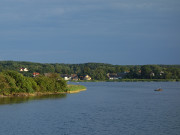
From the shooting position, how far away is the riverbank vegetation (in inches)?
3007

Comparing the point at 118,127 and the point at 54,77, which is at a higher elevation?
the point at 54,77

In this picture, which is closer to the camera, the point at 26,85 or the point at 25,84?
the point at 25,84

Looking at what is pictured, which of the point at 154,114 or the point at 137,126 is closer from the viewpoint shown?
the point at 137,126

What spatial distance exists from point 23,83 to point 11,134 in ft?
153

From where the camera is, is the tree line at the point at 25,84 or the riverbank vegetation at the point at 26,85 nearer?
the tree line at the point at 25,84

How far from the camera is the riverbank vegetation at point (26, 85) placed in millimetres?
76369

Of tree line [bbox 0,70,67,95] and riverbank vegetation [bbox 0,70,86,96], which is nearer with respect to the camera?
tree line [bbox 0,70,67,95]

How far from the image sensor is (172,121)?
40.9 meters

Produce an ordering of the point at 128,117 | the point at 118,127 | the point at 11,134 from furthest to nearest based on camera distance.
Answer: the point at 128,117 < the point at 118,127 < the point at 11,134

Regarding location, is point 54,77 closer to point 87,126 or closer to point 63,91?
point 63,91

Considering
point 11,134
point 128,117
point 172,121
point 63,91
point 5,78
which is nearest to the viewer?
point 11,134

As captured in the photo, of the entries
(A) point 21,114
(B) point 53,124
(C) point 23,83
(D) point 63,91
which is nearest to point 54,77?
(D) point 63,91

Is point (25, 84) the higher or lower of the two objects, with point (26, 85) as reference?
higher

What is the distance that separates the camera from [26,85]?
79812 millimetres
